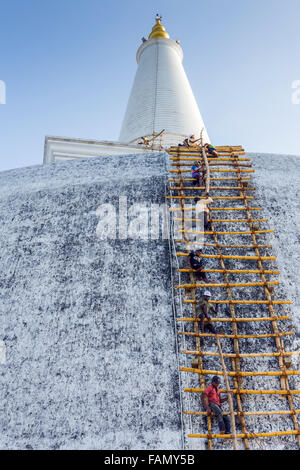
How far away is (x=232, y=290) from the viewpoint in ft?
19.7

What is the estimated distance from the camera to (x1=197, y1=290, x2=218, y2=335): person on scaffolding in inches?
214

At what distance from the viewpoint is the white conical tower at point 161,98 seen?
12984mm

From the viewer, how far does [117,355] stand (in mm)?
5230

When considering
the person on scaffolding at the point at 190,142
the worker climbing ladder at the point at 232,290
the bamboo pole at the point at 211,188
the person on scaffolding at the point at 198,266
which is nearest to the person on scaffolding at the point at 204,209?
the worker climbing ladder at the point at 232,290

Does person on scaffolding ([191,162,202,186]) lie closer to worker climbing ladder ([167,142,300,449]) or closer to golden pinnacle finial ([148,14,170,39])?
worker climbing ladder ([167,142,300,449])

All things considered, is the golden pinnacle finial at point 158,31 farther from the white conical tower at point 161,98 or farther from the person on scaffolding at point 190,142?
the person on scaffolding at point 190,142

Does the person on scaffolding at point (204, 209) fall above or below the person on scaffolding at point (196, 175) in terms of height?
below

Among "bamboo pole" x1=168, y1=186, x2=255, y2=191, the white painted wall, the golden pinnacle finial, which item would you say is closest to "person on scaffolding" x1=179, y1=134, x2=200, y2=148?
the white painted wall

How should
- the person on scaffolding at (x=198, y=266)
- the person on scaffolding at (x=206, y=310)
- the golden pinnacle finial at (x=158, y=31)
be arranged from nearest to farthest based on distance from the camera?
the person on scaffolding at (x=206, y=310) → the person on scaffolding at (x=198, y=266) → the golden pinnacle finial at (x=158, y=31)

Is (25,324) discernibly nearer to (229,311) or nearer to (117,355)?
(117,355)

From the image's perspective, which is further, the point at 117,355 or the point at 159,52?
the point at 159,52

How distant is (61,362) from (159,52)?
15.9m

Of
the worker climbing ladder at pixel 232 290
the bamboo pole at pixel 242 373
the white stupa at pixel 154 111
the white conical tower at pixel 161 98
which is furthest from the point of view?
the white conical tower at pixel 161 98
